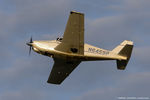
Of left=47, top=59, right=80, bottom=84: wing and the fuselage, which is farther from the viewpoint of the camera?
left=47, top=59, right=80, bottom=84: wing

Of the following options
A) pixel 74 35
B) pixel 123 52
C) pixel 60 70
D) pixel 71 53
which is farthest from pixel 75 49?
pixel 60 70

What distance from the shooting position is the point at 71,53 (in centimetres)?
4181

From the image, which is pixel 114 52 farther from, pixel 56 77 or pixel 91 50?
pixel 56 77

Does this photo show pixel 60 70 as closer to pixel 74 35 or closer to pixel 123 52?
pixel 123 52

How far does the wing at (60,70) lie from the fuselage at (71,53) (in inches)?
116

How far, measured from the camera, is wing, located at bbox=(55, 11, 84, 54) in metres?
38.5

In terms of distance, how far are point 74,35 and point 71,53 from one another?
245 centimetres

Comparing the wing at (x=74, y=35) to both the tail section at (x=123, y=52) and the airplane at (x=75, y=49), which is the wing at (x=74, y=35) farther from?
the tail section at (x=123, y=52)

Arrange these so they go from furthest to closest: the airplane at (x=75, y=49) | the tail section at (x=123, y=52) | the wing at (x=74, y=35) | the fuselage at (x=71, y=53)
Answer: the tail section at (x=123, y=52) < the fuselage at (x=71, y=53) < the airplane at (x=75, y=49) < the wing at (x=74, y=35)

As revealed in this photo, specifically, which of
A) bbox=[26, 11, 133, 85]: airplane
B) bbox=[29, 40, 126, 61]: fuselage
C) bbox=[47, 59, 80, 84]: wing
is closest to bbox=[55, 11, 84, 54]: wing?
bbox=[26, 11, 133, 85]: airplane

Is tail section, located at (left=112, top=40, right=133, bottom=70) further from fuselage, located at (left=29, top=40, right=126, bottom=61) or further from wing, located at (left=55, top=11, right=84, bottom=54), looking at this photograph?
wing, located at (left=55, top=11, right=84, bottom=54)

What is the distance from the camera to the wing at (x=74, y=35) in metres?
38.5

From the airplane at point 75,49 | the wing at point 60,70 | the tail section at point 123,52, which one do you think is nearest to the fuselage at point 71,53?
the airplane at point 75,49

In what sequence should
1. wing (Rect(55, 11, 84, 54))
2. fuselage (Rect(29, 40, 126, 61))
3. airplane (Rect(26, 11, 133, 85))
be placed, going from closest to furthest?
wing (Rect(55, 11, 84, 54)) < airplane (Rect(26, 11, 133, 85)) < fuselage (Rect(29, 40, 126, 61))
